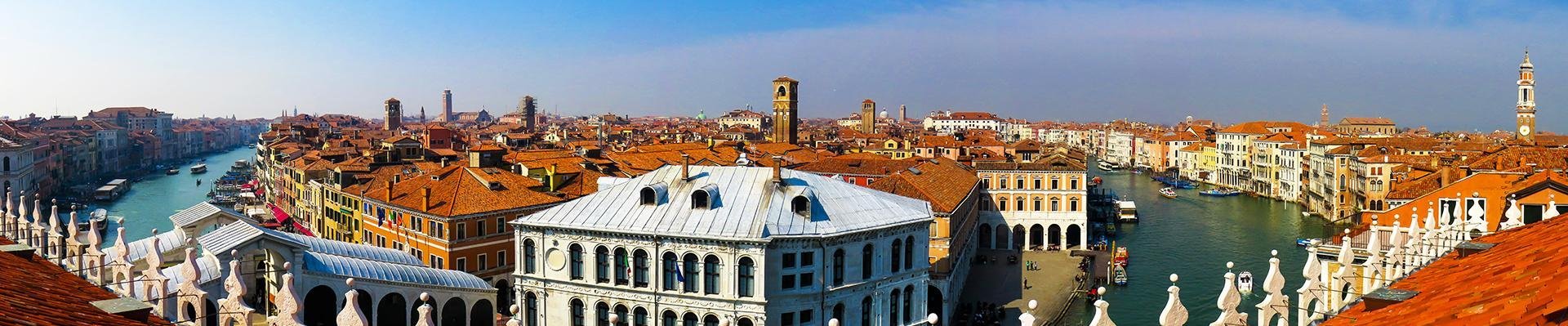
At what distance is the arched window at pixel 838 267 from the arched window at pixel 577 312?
14.4 feet

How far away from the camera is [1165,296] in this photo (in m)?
27.1

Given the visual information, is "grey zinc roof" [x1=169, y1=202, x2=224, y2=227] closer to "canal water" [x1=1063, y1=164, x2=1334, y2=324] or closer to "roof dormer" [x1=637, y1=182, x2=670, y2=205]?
"roof dormer" [x1=637, y1=182, x2=670, y2=205]

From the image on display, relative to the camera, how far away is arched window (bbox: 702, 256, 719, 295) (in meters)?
16.6

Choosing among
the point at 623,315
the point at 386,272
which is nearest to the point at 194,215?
the point at 386,272

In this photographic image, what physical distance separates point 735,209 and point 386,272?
6083mm

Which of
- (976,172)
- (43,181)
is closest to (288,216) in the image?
(43,181)

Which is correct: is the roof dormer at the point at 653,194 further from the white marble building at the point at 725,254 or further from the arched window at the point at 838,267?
the arched window at the point at 838,267

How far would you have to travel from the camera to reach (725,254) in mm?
16375

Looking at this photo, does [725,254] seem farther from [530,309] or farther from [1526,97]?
[1526,97]

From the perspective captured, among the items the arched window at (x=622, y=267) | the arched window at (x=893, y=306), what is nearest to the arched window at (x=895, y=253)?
the arched window at (x=893, y=306)

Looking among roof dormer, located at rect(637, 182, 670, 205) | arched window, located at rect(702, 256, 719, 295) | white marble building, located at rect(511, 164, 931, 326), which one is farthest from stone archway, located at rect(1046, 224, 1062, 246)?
arched window, located at rect(702, 256, 719, 295)

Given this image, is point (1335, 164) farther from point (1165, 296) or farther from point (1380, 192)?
point (1165, 296)

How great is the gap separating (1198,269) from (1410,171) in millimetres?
10953

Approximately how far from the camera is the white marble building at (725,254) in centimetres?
1645
